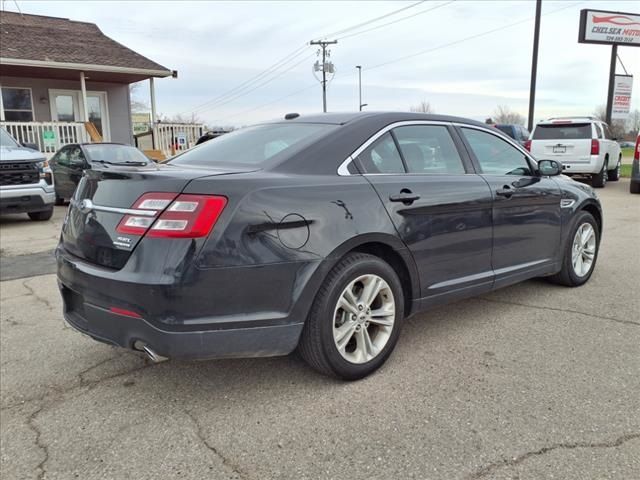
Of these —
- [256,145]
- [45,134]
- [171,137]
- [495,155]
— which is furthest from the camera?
[171,137]

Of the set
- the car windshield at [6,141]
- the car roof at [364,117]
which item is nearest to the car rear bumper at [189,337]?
the car roof at [364,117]

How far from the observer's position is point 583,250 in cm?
509

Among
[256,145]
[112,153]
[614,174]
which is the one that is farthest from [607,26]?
[256,145]

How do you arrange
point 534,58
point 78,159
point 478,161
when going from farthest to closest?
point 534,58 < point 78,159 < point 478,161

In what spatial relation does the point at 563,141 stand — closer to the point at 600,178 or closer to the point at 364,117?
the point at 600,178

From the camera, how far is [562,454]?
2.44 meters

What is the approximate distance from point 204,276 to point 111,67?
53.7 feet

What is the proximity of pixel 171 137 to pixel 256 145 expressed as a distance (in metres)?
17.3

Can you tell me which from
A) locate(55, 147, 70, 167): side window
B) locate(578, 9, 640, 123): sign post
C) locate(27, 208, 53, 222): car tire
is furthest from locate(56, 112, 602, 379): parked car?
locate(578, 9, 640, 123): sign post

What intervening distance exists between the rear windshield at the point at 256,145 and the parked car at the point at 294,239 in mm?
17

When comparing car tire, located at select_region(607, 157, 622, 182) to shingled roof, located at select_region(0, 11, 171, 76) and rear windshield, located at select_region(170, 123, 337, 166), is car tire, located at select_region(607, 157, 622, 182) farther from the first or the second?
rear windshield, located at select_region(170, 123, 337, 166)

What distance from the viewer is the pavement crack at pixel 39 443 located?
2.39 m

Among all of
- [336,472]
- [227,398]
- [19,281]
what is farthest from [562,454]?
[19,281]

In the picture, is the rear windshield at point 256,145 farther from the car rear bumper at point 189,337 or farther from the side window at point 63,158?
the side window at point 63,158
